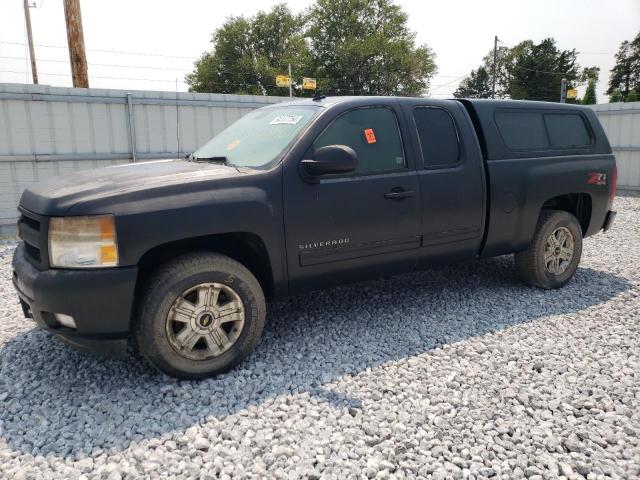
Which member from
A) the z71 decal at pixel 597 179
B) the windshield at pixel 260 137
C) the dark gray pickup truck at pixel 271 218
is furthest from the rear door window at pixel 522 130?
the windshield at pixel 260 137

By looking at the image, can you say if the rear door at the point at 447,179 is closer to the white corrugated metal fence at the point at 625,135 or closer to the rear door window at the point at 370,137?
the rear door window at the point at 370,137

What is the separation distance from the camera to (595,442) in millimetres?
2602

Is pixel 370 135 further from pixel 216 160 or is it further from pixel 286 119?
pixel 216 160

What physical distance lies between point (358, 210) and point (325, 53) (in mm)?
56046

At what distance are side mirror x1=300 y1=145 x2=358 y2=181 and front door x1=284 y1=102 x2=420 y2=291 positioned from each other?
0.11m

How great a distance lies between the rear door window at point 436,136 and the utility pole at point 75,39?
8.86 m

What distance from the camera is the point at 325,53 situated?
5566 cm

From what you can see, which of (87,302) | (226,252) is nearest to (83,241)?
(87,302)

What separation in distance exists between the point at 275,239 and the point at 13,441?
1890 millimetres

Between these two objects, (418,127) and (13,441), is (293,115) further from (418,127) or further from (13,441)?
(13,441)

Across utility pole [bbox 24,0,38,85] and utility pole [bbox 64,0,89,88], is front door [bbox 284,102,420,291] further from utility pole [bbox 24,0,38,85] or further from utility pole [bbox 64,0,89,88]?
utility pole [bbox 24,0,38,85]

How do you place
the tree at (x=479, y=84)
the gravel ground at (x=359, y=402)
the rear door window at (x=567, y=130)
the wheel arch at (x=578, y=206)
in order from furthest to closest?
the tree at (x=479, y=84), the wheel arch at (x=578, y=206), the rear door window at (x=567, y=130), the gravel ground at (x=359, y=402)

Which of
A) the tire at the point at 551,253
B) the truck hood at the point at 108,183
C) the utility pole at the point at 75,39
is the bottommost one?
the tire at the point at 551,253

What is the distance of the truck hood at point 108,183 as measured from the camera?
2924 mm
